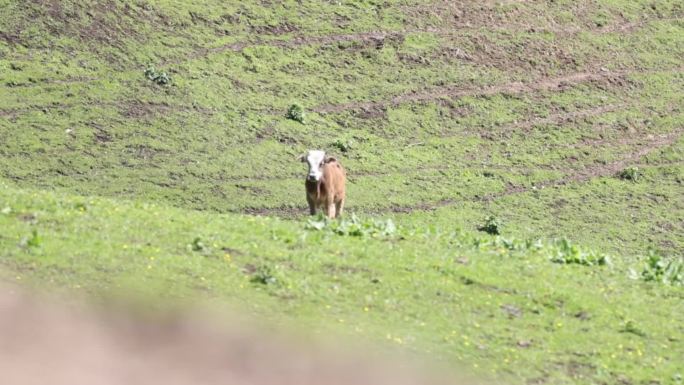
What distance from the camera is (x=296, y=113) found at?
125ft

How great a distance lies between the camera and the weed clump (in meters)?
19.6

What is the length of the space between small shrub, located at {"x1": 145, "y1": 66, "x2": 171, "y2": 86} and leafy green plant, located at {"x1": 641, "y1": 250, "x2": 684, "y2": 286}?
21.3 m

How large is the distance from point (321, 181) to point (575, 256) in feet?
22.3

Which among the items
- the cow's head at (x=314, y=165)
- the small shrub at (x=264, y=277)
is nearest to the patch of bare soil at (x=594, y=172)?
the cow's head at (x=314, y=165)

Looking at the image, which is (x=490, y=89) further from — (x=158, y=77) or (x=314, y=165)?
(x=314, y=165)

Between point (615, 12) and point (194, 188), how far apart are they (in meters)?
26.4

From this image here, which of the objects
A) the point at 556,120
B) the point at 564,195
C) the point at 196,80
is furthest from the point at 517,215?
the point at 196,80

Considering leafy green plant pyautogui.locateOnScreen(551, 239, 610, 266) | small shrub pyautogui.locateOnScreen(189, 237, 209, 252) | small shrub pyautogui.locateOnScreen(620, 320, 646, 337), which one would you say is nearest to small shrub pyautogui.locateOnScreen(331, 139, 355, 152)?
leafy green plant pyautogui.locateOnScreen(551, 239, 610, 266)

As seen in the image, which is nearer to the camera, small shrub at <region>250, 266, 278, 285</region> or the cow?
small shrub at <region>250, 266, 278, 285</region>

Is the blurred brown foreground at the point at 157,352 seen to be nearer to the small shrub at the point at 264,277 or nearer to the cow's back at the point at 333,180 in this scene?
the small shrub at the point at 264,277

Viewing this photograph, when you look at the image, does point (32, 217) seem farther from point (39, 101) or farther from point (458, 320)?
point (39, 101)

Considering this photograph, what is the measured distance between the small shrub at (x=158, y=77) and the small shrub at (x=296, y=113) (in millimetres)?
3975

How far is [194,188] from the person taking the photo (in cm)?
3284

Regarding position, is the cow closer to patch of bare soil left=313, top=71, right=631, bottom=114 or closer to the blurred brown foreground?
the blurred brown foreground
